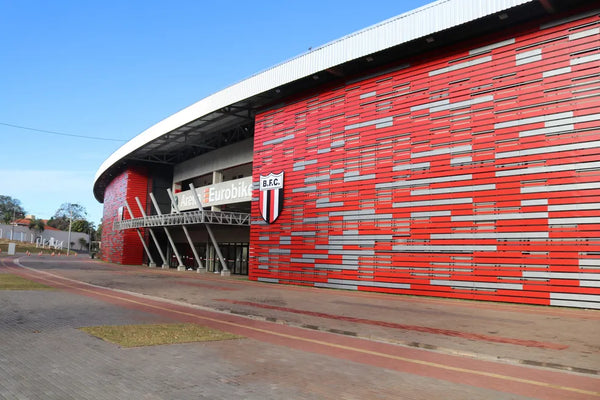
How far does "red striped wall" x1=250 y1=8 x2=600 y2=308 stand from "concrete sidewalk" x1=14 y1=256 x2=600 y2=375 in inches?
62.4

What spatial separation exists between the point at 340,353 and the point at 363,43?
16201 millimetres

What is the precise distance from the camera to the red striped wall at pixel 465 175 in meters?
14.9

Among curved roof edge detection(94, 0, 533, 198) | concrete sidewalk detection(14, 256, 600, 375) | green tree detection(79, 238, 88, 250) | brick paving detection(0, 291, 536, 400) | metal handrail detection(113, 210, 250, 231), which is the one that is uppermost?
curved roof edge detection(94, 0, 533, 198)

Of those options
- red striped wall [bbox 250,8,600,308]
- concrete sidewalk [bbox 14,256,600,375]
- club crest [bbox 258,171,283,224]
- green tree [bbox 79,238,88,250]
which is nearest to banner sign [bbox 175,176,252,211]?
club crest [bbox 258,171,283,224]

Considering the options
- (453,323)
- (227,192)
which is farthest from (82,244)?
(453,323)

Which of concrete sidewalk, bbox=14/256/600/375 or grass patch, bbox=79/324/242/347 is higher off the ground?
grass patch, bbox=79/324/242/347

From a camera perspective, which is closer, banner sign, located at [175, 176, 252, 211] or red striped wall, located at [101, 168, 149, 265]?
banner sign, located at [175, 176, 252, 211]

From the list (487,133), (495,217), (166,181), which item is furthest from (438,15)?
(166,181)

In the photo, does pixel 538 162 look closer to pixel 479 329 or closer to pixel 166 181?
pixel 479 329

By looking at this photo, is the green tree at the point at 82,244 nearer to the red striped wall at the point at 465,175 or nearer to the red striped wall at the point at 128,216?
the red striped wall at the point at 128,216

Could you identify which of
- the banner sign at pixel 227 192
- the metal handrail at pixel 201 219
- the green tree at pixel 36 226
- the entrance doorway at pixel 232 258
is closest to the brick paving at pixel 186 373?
the metal handrail at pixel 201 219

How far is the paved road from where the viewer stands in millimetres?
5383

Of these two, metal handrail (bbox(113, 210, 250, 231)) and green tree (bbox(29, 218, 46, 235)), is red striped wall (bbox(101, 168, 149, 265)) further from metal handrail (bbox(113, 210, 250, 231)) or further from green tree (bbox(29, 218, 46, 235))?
green tree (bbox(29, 218, 46, 235))

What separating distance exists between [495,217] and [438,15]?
26.9 ft
